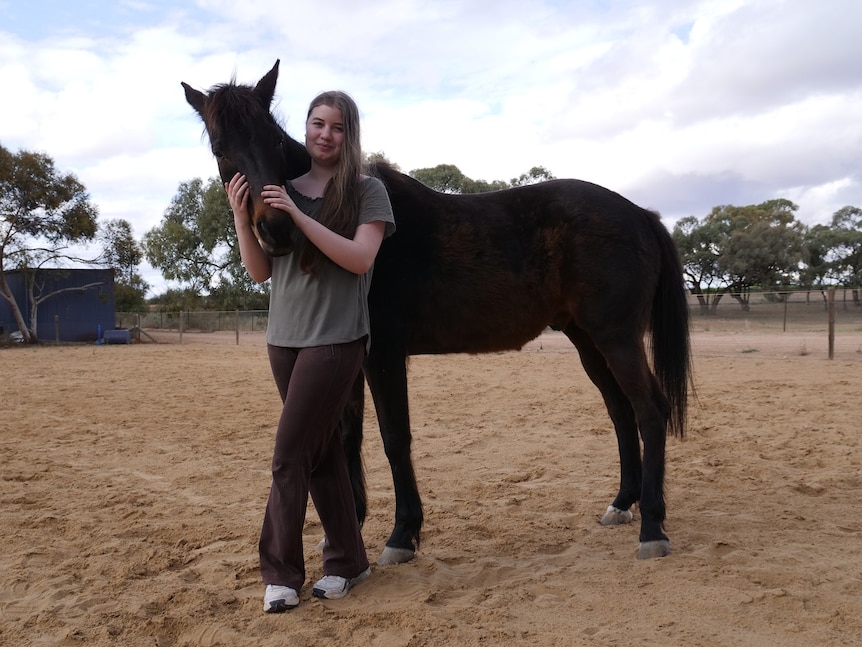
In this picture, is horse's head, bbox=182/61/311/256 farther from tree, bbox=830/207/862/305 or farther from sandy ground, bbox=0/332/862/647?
tree, bbox=830/207/862/305

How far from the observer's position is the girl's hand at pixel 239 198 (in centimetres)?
253

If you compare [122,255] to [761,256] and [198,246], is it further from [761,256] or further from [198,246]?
[761,256]

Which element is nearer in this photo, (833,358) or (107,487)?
(107,487)

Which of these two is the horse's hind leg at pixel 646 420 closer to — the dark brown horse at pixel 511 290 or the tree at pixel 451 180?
the dark brown horse at pixel 511 290

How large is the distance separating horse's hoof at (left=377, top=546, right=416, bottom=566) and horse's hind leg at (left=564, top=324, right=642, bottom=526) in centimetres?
131

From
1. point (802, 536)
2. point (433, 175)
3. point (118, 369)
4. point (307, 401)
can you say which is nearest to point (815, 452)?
point (802, 536)

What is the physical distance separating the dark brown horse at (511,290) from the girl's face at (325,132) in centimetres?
47

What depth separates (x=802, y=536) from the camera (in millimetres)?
3393

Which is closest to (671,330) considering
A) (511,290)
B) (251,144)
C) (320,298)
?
(511,290)

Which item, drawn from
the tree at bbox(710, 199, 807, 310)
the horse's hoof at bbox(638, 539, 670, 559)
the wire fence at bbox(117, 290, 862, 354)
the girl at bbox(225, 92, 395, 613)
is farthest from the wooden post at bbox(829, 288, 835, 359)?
the tree at bbox(710, 199, 807, 310)

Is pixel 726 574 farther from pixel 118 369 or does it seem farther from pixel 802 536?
pixel 118 369

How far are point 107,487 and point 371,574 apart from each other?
262cm

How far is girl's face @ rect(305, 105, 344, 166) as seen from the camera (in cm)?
265

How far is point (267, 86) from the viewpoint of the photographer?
9.48ft
